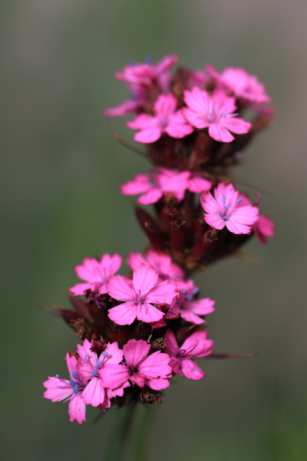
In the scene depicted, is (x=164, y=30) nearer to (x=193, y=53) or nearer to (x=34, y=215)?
(x=193, y=53)

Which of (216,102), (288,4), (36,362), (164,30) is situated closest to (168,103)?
(216,102)

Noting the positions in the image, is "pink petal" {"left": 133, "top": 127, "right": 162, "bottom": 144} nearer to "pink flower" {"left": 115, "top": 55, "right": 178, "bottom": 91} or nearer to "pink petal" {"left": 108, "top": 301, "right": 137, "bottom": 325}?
"pink flower" {"left": 115, "top": 55, "right": 178, "bottom": 91}

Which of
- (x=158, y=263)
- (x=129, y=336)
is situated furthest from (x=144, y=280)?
(x=158, y=263)

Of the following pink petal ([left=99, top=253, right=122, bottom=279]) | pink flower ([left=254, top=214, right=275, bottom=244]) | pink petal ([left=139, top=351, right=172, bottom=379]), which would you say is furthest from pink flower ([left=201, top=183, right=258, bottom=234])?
pink petal ([left=139, top=351, right=172, bottom=379])

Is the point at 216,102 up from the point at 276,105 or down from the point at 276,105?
down

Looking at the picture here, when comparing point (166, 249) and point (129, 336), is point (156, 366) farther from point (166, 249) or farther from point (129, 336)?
point (166, 249)

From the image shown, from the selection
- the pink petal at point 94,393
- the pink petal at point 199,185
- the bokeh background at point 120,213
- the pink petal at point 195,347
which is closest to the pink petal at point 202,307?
the pink petal at point 195,347
